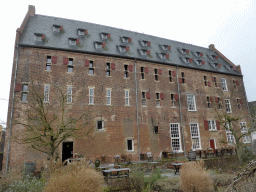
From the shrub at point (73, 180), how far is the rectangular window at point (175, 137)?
1613cm

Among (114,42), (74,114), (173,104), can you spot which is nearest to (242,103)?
(173,104)

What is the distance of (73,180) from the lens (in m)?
4.74

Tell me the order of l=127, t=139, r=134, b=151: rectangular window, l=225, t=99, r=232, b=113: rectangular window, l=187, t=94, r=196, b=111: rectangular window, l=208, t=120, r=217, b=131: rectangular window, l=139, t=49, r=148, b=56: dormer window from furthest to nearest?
l=225, t=99, r=232, b=113: rectangular window → l=208, t=120, r=217, b=131: rectangular window → l=187, t=94, r=196, b=111: rectangular window → l=139, t=49, r=148, b=56: dormer window → l=127, t=139, r=134, b=151: rectangular window

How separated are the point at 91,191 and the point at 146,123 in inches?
572

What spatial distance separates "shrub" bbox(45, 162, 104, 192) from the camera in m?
4.66

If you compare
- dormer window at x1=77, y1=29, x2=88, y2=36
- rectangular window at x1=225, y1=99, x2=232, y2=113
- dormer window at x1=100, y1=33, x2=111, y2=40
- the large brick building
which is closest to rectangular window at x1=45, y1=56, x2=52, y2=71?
the large brick building

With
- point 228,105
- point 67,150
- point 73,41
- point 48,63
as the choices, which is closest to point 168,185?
point 67,150

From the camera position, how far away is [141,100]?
19.5m

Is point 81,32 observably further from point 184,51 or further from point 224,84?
point 224,84

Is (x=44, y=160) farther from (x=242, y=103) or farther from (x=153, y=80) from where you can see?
(x=242, y=103)

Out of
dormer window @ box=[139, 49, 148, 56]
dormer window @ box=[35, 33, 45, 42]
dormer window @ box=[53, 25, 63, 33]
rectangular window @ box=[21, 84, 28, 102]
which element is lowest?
rectangular window @ box=[21, 84, 28, 102]

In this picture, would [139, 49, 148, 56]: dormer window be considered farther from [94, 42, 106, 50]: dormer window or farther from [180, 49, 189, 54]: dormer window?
[180, 49, 189, 54]: dormer window

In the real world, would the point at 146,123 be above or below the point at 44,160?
above

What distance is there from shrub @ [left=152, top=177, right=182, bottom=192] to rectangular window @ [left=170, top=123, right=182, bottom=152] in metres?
12.3
